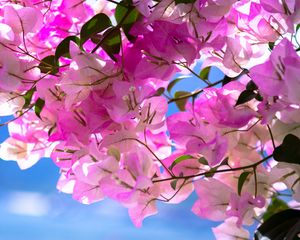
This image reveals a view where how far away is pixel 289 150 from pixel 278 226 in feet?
0.38

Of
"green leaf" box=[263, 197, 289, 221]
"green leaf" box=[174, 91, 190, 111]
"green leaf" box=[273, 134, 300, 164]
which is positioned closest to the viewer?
"green leaf" box=[273, 134, 300, 164]

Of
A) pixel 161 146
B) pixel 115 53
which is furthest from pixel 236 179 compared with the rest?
pixel 115 53

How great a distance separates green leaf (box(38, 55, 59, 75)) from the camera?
524mm

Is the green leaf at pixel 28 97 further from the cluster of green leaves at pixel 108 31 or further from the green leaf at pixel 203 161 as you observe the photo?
the green leaf at pixel 203 161

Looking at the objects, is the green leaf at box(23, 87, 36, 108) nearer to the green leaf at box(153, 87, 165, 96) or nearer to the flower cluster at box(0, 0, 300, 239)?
the flower cluster at box(0, 0, 300, 239)

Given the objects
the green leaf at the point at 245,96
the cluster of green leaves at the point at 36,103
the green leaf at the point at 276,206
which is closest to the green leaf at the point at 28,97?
the cluster of green leaves at the point at 36,103

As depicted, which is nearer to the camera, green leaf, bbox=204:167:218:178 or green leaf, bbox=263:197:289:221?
green leaf, bbox=204:167:218:178

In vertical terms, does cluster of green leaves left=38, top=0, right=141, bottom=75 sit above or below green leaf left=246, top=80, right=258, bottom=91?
above

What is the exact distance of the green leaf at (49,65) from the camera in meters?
0.52

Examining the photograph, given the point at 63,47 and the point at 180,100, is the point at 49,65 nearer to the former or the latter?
the point at 63,47

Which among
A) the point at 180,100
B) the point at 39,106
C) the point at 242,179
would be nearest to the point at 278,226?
the point at 242,179

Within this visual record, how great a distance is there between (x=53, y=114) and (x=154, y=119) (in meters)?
0.11

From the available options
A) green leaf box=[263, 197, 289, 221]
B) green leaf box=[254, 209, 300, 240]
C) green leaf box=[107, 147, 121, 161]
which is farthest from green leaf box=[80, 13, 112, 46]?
green leaf box=[263, 197, 289, 221]

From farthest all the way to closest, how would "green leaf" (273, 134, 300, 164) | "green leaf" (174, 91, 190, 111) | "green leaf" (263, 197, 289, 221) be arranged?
"green leaf" (263, 197, 289, 221)
"green leaf" (174, 91, 190, 111)
"green leaf" (273, 134, 300, 164)
